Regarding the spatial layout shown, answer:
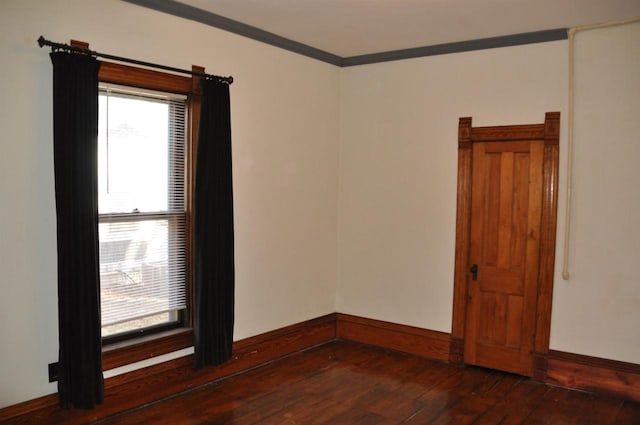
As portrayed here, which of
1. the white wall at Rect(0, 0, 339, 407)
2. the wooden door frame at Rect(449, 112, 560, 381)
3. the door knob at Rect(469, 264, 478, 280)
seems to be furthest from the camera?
the door knob at Rect(469, 264, 478, 280)

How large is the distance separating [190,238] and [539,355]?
9.95 feet

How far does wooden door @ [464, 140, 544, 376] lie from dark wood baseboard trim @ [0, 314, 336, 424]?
1550mm

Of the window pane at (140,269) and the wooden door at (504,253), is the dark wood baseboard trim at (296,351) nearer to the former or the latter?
the wooden door at (504,253)

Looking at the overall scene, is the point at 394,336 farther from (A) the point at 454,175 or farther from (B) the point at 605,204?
(B) the point at 605,204

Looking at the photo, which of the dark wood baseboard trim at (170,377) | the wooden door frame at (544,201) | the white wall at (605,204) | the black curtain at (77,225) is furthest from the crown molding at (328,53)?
the dark wood baseboard trim at (170,377)

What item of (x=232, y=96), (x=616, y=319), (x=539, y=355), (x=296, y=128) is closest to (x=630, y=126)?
(x=616, y=319)

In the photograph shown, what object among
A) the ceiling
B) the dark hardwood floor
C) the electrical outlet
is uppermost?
the ceiling

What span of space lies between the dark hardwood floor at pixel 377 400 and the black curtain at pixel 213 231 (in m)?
0.41

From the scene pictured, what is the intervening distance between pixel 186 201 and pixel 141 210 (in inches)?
14.8

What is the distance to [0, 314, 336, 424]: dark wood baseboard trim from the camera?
11.1 ft

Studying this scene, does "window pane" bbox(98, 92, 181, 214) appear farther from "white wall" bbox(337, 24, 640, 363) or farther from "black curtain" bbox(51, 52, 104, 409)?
"white wall" bbox(337, 24, 640, 363)

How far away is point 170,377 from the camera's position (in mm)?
4133

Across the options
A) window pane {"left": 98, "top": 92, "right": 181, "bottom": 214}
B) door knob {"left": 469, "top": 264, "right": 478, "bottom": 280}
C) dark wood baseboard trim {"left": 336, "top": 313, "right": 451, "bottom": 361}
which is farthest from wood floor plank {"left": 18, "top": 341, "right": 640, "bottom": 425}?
window pane {"left": 98, "top": 92, "right": 181, "bottom": 214}

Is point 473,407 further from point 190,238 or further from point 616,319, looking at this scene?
point 190,238
